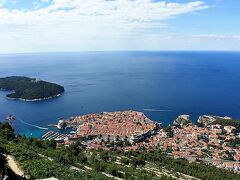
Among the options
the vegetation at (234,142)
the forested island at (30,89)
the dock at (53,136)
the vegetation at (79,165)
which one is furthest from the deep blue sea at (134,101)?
the vegetation at (79,165)

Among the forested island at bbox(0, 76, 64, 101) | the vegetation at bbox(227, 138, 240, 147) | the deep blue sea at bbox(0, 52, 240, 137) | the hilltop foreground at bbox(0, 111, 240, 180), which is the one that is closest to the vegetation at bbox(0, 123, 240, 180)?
the hilltop foreground at bbox(0, 111, 240, 180)

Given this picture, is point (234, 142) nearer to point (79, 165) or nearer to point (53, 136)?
point (53, 136)

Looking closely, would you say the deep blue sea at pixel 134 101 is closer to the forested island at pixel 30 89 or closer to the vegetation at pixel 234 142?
the forested island at pixel 30 89

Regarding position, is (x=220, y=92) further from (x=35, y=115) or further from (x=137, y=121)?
(x=35, y=115)

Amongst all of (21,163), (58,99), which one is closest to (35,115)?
(58,99)

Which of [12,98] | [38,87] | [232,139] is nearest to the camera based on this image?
[232,139]

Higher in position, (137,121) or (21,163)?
(21,163)

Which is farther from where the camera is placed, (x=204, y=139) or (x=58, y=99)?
(x=58, y=99)

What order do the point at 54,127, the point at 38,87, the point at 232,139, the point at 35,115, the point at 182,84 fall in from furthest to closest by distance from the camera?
the point at 182,84 < the point at 38,87 < the point at 35,115 < the point at 54,127 < the point at 232,139
